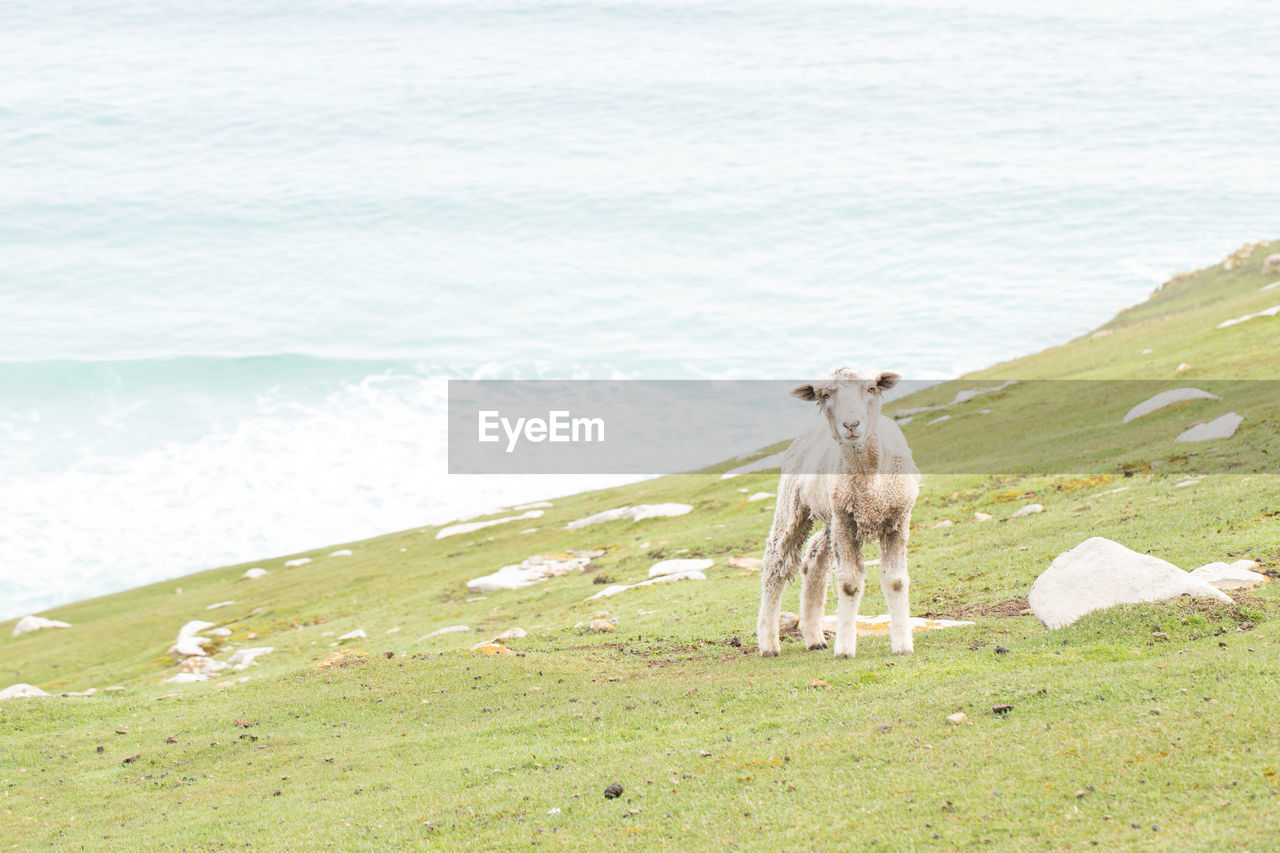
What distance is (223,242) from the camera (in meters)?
160

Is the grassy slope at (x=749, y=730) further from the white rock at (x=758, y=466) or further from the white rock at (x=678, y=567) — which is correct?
the white rock at (x=758, y=466)

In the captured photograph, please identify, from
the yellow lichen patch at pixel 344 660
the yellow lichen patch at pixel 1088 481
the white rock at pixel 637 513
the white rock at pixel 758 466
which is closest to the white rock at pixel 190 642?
the white rock at pixel 637 513

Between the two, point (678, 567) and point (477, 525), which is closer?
point (678, 567)

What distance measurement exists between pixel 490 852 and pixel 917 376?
11154 cm

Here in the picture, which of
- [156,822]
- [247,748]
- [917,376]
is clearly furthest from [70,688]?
[917,376]

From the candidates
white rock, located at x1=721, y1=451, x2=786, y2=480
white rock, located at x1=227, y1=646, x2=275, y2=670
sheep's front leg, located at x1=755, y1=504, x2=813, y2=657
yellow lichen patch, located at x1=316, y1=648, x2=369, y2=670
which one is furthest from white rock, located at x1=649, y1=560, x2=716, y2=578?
white rock, located at x1=721, y1=451, x2=786, y2=480

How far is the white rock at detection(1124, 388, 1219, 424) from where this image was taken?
37.5m

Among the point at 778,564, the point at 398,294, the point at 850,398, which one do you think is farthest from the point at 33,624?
the point at 398,294

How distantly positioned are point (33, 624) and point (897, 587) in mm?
47476

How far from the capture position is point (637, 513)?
154 feet

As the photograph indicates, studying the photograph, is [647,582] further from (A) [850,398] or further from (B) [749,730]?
(B) [749,730]

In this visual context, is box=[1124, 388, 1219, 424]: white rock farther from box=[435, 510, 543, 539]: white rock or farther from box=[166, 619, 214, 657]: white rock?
box=[166, 619, 214, 657]: white rock

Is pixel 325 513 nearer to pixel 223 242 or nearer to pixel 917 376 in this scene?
pixel 917 376

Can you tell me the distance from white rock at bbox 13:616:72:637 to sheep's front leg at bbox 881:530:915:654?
150ft
